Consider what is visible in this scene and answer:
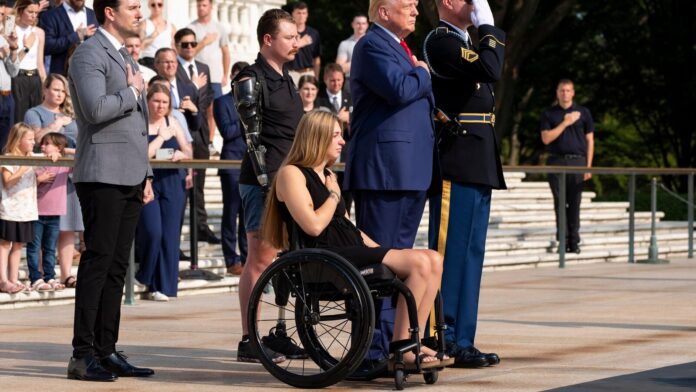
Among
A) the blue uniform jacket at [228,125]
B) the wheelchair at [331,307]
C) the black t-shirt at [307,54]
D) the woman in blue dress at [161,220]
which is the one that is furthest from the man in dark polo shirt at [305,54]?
the wheelchair at [331,307]

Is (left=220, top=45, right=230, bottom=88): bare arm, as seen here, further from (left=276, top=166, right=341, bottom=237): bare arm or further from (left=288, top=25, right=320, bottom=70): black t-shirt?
(left=276, top=166, right=341, bottom=237): bare arm

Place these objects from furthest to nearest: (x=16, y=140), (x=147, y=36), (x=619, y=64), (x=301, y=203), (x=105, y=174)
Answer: (x=619, y=64), (x=147, y=36), (x=16, y=140), (x=105, y=174), (x=301, y=203)

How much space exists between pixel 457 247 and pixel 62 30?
7689mm

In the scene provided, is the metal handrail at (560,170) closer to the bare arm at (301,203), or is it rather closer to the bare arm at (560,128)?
the bare arm at (560,128)

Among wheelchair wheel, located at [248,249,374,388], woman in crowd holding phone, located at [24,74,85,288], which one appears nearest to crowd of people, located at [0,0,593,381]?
wheelchair wheel, located at [248,249,374,388]

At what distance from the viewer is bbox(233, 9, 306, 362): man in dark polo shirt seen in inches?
345

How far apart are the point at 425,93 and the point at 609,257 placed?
1093 cm

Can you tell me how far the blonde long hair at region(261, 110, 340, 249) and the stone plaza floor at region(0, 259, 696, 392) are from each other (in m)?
0.75

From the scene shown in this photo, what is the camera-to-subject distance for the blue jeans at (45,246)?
1212 cm

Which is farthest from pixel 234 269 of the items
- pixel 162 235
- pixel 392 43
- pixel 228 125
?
pixel 392 43

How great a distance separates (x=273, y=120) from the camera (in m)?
8.83

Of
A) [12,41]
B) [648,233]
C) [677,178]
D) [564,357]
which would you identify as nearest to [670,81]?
[677,178]

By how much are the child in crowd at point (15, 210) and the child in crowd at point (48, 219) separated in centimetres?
15

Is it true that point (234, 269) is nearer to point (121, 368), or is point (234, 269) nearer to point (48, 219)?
point (48, 219)
